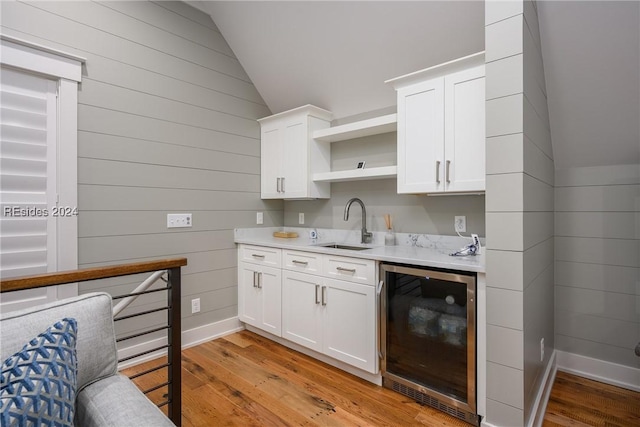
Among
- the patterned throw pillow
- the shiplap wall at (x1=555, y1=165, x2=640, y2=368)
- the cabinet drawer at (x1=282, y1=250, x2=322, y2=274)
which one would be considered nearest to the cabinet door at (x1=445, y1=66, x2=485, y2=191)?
the shiplap wall at (x1=555, y1=165, x2=640, y2=368)

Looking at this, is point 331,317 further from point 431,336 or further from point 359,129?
point 359,129

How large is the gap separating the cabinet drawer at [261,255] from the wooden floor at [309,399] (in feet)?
2.63

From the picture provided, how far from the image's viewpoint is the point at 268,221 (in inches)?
143

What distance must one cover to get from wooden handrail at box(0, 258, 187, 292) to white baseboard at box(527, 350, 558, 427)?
2.04m

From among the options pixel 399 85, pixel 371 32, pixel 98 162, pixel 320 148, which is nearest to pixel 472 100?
pixel 399 85

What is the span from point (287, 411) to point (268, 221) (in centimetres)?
203

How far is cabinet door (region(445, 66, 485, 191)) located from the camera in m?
2.03

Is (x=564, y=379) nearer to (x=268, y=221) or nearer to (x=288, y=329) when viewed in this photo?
(x=288, y=329)

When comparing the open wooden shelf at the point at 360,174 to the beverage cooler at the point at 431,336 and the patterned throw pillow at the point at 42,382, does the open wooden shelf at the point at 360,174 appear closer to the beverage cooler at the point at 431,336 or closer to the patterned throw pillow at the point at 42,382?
the beverage cooler at the point at 431,336

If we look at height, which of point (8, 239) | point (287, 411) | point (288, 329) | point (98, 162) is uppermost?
point (98, 162)

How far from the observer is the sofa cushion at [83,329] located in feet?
3.09

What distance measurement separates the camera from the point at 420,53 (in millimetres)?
2451

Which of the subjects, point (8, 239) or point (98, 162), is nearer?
point (8, 239)

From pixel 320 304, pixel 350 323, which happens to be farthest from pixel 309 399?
pixel 320 304
